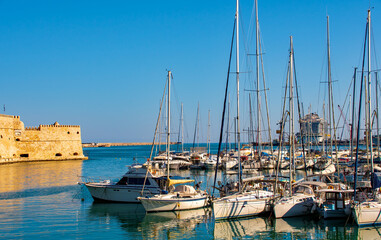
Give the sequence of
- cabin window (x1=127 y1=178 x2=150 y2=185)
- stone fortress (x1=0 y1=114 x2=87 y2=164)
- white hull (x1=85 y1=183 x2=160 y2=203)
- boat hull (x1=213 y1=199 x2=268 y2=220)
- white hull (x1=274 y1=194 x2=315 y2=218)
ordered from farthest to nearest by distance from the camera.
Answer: stone fortress (x1=0 y1=114 x2=87 y2=164) → cabin window (x1=127 y1=178 x2=150 y2=185) → white hull (x1=85 y1=183 x2=160 y2=203) → white hull (x1=274 y1=194 x2=315 y2=218) → boat hull (x1=213 y1=199 x2=268 y2=220)

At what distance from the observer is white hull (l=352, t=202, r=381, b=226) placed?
16.1 m

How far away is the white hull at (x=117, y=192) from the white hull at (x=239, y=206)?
5.08 meters

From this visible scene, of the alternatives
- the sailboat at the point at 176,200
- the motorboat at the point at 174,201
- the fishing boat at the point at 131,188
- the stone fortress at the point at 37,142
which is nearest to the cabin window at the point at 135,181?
the fishing boat at the point at 131,188

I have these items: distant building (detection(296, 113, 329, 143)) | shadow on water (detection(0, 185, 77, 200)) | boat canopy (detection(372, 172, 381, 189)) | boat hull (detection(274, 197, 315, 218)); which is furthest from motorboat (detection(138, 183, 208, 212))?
shadow on water (detection(0, 185, 77, 200))

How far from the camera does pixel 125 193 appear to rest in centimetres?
2220

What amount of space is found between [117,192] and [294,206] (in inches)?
394

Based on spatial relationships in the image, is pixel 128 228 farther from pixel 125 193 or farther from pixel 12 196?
pixel 12 196

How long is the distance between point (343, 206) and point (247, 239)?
17.4 feet

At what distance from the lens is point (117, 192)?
22359mm

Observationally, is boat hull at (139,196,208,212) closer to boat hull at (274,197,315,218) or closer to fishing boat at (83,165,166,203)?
fishing boat at (83,165,166,203)

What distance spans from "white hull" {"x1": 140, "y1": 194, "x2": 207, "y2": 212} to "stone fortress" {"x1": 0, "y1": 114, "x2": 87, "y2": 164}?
40.9 m

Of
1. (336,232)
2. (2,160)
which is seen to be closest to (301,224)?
(336,232)

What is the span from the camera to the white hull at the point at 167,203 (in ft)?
62.5

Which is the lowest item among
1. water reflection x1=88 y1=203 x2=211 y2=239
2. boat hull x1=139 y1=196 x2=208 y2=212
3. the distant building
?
water reflection x1=88 y1=203 x2=211 y2=239
